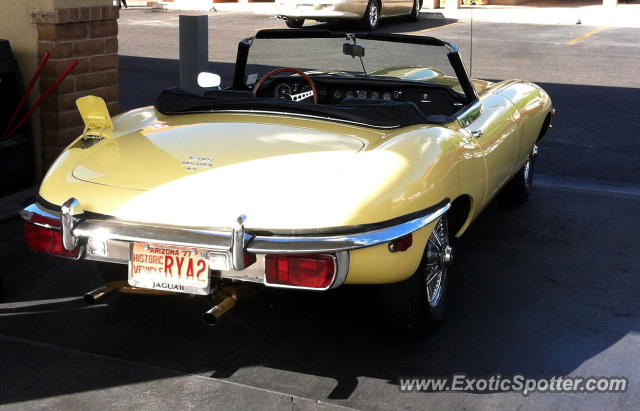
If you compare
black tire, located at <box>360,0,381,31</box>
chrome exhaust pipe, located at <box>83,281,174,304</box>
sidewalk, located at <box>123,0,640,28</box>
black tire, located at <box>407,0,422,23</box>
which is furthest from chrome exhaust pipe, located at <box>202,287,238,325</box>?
black tire, located at <box>407,0,422,23</box>

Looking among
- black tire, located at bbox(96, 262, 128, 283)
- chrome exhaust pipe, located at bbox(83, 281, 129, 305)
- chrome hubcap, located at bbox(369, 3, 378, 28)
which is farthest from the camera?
chrome hubcap, located at bbox(369, 3, 378, 28)

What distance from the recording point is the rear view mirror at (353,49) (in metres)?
5.43

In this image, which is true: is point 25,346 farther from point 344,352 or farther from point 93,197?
point 344,352

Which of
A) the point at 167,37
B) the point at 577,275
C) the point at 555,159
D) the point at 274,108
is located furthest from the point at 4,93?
the point at 167,37

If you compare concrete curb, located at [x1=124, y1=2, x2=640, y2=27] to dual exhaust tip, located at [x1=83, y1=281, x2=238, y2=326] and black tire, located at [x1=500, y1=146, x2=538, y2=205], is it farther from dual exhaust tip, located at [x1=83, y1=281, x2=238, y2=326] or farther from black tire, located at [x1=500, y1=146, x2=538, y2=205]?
dual exhaust tip, located at [x1=83, y1=281, x2=238, y2=326]

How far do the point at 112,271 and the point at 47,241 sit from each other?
75 cm

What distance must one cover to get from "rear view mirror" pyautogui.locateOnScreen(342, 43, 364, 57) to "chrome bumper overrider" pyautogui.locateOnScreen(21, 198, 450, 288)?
69.3 inches

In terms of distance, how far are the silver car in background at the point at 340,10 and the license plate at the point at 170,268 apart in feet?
50.7

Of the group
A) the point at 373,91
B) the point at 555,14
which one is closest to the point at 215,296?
the point at 373,91

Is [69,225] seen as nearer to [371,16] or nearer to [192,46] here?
[192,46]

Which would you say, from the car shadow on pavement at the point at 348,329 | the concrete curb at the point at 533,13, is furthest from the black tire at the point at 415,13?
the car shadow on pavement at the point at 348,329

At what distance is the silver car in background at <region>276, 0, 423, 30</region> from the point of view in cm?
1878

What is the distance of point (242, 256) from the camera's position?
11.7 ft

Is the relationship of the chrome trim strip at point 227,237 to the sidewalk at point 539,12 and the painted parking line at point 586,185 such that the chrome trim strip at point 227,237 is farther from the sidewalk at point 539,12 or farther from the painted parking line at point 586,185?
the sidewalk at point 539,12
